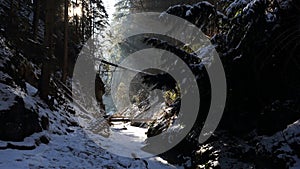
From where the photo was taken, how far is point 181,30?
30.8 feet

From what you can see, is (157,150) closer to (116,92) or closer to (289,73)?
(289,73)

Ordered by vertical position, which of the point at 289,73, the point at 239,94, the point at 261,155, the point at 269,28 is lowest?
the point at 261,155

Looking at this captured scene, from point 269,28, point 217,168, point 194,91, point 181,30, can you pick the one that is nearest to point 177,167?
point 217,168

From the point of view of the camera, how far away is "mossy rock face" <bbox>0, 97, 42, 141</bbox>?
25.0ft

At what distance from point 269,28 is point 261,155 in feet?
11.9

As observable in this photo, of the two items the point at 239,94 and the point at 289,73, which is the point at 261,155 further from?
the point at 289,73

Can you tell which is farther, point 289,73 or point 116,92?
point 116,92

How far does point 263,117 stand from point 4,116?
25.7ft

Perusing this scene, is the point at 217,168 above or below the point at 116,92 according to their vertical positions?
below

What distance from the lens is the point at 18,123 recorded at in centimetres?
804

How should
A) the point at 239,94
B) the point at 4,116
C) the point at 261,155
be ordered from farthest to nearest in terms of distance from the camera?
the point at 239,94 < the point at 261,155 < the point at 4,116

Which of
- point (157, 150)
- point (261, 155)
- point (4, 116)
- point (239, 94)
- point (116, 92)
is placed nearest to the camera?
point (4, 116)

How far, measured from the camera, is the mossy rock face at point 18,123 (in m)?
7.62

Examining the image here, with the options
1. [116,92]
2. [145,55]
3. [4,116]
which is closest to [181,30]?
[4,116]
